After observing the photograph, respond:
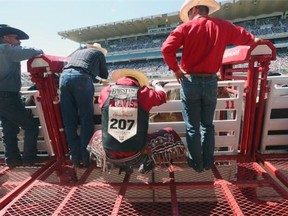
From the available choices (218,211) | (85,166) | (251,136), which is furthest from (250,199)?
(85,166)

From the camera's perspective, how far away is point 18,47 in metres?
3.03

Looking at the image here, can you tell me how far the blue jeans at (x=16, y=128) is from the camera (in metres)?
3.19

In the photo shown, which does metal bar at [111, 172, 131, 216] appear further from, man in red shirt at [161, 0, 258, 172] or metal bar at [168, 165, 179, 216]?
man in red shirt at [161, 0, 258, 172]

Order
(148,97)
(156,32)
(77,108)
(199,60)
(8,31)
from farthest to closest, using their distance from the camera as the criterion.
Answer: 1. (156,32)
2. (8,31)
3. (77,108)
4. (199,60)
5. (148,97)

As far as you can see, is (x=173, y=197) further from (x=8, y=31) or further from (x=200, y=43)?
(x=8, y=31)

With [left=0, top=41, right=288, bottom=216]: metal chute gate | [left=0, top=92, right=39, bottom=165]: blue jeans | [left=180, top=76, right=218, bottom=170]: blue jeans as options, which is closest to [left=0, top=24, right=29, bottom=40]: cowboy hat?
[left=0, top=41, right=288, bottom=216]: metal chute gate

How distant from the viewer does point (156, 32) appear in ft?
132

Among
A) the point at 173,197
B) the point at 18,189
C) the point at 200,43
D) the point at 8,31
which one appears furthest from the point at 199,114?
the point at 8,31

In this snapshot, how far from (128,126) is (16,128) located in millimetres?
1787

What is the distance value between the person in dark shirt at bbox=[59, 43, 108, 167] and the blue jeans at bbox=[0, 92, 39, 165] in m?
0.53

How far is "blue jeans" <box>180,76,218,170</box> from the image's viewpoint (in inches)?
103

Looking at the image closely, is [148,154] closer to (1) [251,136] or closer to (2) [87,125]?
(2) [87,125]

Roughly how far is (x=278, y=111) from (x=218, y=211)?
1597mm

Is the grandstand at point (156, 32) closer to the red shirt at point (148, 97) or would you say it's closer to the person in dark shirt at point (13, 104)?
the red shirt at point (148, 97)
